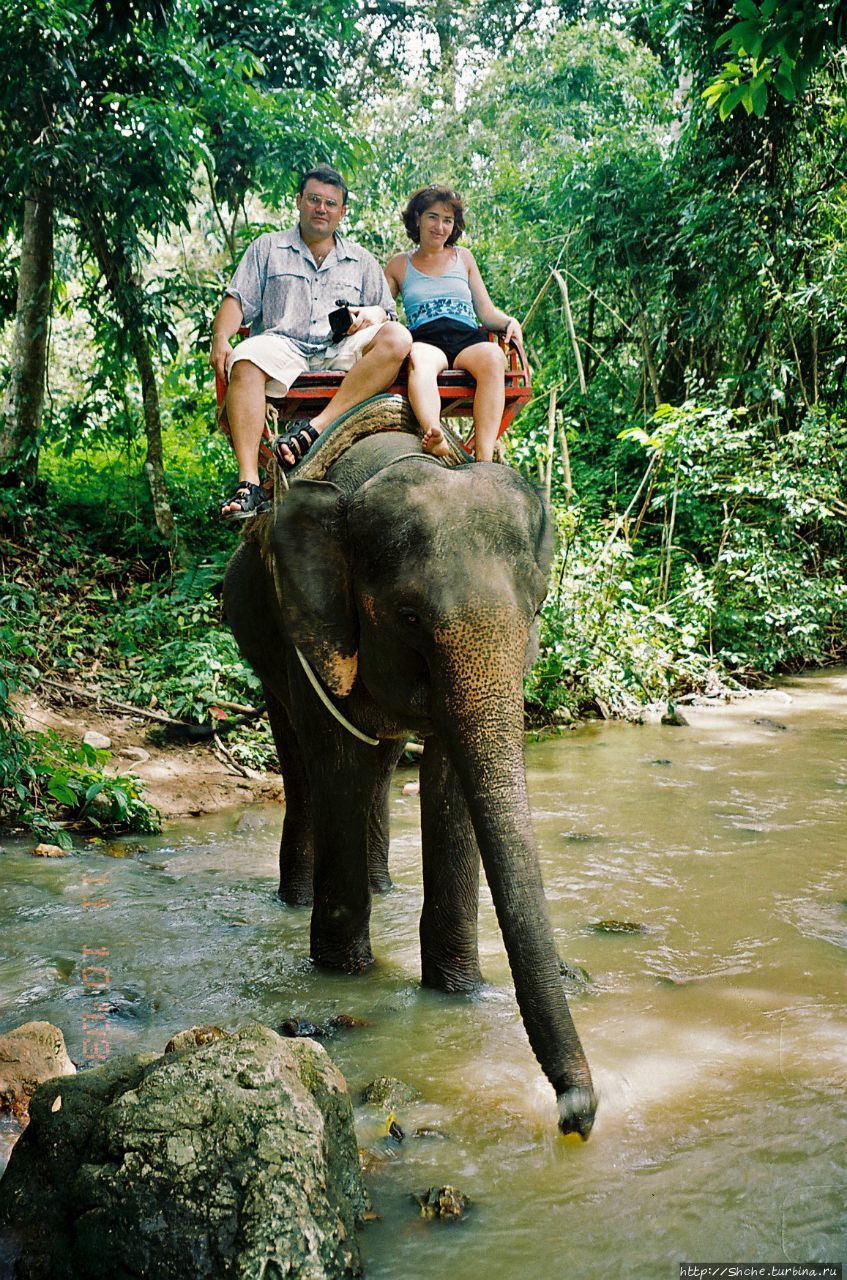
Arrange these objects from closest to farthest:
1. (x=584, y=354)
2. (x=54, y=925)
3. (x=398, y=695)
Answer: (x=398, y=695) < (x=54, y=925) < (x=584, y=354)

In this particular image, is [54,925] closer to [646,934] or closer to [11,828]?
[11,828]

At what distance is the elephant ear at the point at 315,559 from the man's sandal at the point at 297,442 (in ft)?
2.29

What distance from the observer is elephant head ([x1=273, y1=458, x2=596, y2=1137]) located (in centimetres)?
271

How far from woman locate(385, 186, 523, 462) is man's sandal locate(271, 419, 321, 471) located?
1.50ft

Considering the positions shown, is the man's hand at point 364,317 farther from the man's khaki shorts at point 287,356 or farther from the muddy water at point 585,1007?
the muddy water at point 585,1007

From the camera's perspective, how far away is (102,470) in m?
12.4

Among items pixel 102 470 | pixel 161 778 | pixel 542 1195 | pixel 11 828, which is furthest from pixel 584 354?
pixel 542 1195

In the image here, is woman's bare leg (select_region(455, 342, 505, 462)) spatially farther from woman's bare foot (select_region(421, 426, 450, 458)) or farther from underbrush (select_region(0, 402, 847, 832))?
underbrush (select_region(0, 402, 847, 832))

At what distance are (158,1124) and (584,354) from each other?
16133 mm

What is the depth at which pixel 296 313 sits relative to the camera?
5.17 metres

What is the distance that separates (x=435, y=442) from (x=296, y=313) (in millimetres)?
1727

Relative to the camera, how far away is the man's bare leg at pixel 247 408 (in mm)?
4531

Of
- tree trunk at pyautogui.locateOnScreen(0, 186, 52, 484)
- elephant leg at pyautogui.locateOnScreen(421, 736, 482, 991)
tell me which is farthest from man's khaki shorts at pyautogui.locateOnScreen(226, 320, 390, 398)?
tree trunk at pyautogui.locateOnScreen(0, 186, 52, 484)

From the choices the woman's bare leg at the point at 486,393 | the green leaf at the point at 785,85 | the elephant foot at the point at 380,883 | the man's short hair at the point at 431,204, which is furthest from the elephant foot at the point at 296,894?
the green leaf at the point at 785,85
